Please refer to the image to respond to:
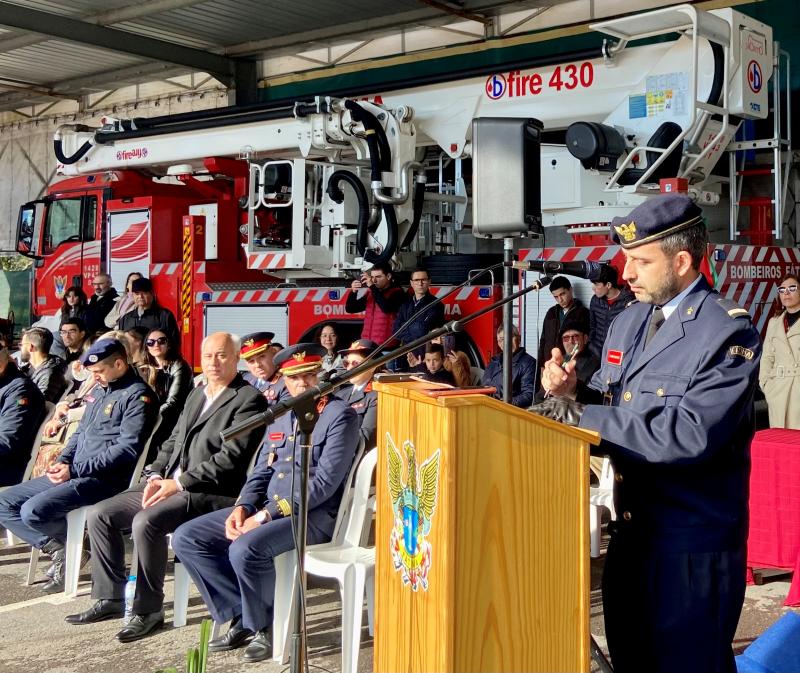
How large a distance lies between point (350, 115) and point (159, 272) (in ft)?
12.7

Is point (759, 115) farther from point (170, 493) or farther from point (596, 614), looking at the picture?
point (170, 493)

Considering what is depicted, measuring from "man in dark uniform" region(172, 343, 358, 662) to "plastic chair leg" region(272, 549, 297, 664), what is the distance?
4 cm

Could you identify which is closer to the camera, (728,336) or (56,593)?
(728,336)

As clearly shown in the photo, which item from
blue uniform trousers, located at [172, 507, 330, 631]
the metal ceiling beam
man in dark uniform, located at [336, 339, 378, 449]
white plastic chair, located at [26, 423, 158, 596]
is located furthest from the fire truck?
white plastic chair, located at [26, 423, 158, 596]

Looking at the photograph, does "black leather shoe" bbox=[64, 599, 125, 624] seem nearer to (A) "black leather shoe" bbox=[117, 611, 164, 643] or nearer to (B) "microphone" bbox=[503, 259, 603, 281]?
(A) "black leather shoe" bbox=[117, 611, 164, 643]

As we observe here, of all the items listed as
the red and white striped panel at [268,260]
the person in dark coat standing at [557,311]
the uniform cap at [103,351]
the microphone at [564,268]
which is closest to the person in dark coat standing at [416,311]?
the person in dark coat standing at [557,311]

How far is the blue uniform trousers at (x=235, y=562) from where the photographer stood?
4.77 m

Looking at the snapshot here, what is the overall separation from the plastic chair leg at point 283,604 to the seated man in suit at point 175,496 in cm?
76

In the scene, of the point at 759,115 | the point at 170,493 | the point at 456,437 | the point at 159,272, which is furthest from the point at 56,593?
the point at 159,272

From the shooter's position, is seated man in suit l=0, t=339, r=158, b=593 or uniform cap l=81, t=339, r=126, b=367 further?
uniform cap l=81, t=339, r=126, b=367

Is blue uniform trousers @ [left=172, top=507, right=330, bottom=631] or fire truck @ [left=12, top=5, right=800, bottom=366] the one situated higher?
fire truck @ [left=12, top=5, right=800, bottom=366]

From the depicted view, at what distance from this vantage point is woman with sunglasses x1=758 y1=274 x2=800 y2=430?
791cm

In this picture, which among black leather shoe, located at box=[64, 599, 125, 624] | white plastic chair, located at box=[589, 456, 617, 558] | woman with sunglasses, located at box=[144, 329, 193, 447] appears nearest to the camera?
black leather shoe, located at box=[64, 599, 125, 624]

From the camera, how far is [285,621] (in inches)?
186
